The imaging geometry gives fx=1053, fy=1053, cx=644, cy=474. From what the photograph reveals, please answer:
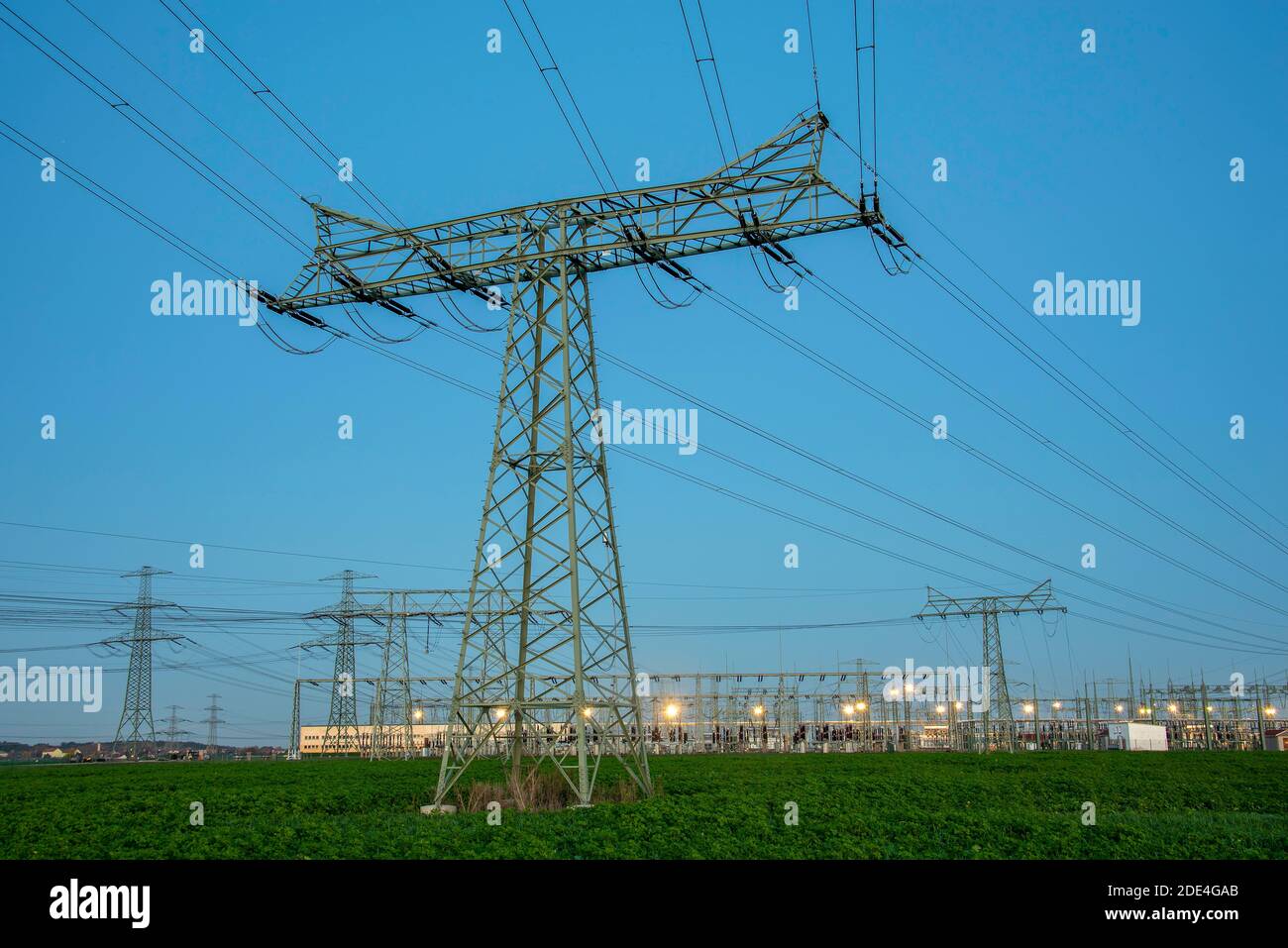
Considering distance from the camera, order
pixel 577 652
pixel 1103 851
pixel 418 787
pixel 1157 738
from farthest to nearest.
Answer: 1. pixel 1157 738
2. pixel 418 787
3. pixel 577 652
4. pixel 1103 851

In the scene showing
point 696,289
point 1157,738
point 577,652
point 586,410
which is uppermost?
point 696,289

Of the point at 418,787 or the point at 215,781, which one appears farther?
the point at 215,781

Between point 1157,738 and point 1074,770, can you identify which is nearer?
point 1074,770

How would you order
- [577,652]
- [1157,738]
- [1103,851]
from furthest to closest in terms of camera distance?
[1157,738]
[577,652]
[1103,851]
